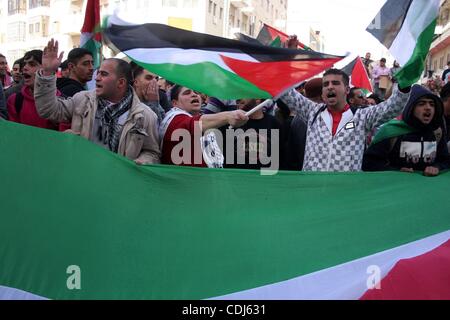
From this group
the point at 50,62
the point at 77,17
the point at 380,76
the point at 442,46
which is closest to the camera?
the point at 50,62

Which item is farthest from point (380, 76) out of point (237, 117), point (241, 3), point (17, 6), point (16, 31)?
point (17, 6)

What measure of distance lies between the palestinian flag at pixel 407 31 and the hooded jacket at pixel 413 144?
372mm

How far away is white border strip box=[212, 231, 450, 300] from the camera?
11.6 ft

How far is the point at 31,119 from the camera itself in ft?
16.0

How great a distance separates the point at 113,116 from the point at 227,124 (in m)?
0.89

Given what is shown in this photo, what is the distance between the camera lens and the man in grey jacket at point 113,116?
422 cm

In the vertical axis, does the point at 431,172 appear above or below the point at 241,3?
below

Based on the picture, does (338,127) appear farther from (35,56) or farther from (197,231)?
(35,56)

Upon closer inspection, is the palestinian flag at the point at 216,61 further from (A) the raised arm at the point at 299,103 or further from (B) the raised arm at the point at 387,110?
(A) the raised arm at the point at 299,103

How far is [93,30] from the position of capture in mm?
5477

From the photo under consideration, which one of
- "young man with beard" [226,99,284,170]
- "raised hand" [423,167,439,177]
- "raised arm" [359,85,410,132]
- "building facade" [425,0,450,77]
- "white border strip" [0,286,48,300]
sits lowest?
"white border strip" [0,286,48,300]

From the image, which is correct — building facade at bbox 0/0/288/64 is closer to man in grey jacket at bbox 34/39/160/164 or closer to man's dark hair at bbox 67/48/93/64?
man's dark hair at bbox 67/48/93/64

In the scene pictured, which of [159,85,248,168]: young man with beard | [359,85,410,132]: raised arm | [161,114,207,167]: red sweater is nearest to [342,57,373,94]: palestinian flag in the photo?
[359,85,410,132]: raised arm
